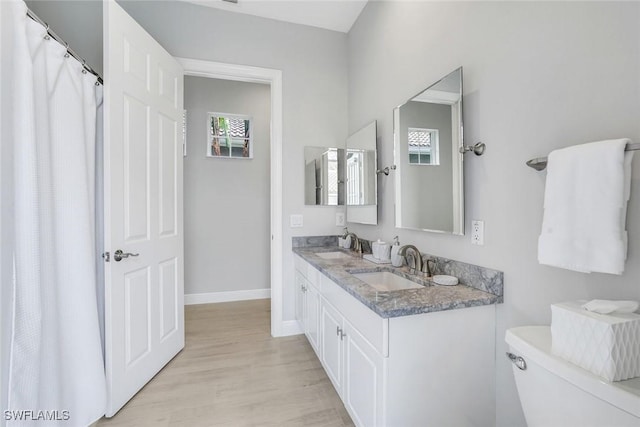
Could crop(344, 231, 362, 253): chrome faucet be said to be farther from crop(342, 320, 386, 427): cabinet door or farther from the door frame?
crop(342, 320, 386, 427): cabinet door

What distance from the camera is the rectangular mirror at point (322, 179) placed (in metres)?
2.70

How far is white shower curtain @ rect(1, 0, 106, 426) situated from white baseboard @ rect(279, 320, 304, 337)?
137 centimetres

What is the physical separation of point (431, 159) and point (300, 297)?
5.14 feet

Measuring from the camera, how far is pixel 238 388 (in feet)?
6.08

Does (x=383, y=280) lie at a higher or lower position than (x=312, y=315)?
higher

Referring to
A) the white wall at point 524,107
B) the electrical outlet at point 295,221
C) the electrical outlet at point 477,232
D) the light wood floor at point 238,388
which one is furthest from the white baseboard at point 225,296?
the electrical outlet at point 477,232

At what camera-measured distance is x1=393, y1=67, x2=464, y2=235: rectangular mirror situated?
4.73ft

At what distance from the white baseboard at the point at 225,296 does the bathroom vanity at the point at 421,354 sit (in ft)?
8.10

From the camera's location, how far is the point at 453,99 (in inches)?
56.7

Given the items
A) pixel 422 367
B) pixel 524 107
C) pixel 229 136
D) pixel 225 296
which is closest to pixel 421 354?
pixel 422 367

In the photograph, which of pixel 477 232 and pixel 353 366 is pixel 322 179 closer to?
pixel 477 232

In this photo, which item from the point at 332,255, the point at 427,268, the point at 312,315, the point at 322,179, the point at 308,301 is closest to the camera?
the point at 427,268

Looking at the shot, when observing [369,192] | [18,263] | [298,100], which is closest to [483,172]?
[369,192]

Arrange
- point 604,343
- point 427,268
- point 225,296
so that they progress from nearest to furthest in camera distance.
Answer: point 604,343
point 427,268
point 225,296
